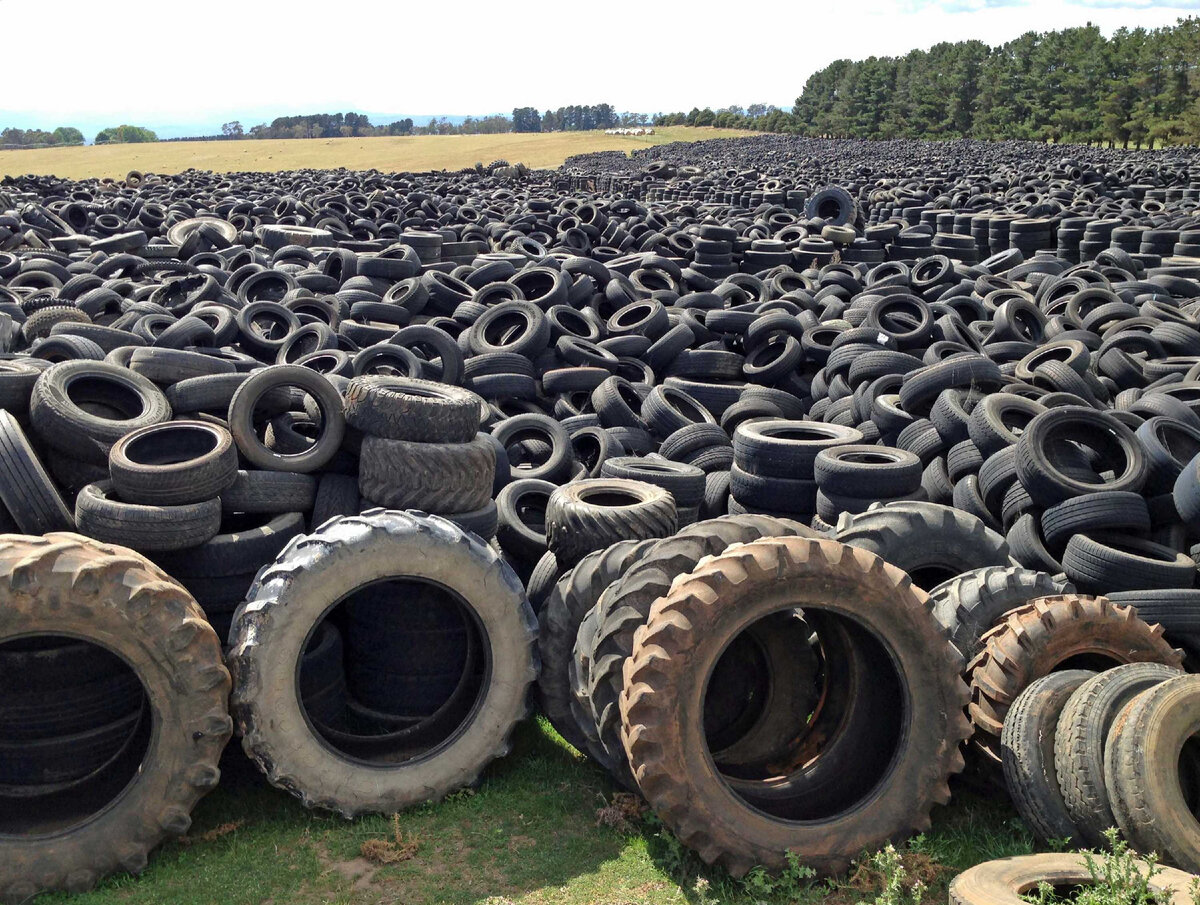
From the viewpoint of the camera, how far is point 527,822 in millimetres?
5363

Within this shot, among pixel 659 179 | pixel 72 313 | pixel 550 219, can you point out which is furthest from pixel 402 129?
pixel 72 313

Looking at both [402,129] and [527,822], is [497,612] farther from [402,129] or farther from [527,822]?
[402,129]

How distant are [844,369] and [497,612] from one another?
7966mm

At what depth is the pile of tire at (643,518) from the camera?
5.04 meters

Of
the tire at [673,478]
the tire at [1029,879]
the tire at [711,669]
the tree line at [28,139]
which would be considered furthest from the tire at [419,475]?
the tree line at [28,139]

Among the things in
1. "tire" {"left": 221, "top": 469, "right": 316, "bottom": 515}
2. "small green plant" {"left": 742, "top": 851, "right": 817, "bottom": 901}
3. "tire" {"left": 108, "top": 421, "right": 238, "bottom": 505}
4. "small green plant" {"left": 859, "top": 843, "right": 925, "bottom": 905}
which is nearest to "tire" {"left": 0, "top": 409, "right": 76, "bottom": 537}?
"tire" {"left": 108, "top": 421, "right": 238, "bottom": 505}

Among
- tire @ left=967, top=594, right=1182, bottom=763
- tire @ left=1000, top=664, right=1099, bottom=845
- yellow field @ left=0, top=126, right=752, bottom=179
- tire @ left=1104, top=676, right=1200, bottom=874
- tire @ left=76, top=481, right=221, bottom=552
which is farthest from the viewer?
yellow field @ left=0, top=126, right=752, bottom=179

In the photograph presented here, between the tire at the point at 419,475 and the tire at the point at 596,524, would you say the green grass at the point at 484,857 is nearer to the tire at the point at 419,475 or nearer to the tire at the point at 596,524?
the tire at the point at 596,524

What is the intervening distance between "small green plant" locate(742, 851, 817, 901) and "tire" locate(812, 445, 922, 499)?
3.80 meters

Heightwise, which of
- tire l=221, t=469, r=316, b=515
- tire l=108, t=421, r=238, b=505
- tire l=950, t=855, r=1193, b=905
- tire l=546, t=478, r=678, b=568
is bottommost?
tire l=950, t=855, r=1193, b=905

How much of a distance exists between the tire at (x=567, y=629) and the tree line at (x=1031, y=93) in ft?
270

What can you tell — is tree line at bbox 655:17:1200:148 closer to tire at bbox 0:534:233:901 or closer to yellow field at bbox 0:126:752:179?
yellow field at bbox 0:126:752:179

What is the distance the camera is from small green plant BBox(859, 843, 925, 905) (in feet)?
14.6

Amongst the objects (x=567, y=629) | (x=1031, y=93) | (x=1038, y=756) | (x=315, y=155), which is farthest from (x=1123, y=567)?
(x=1031, y=93)
